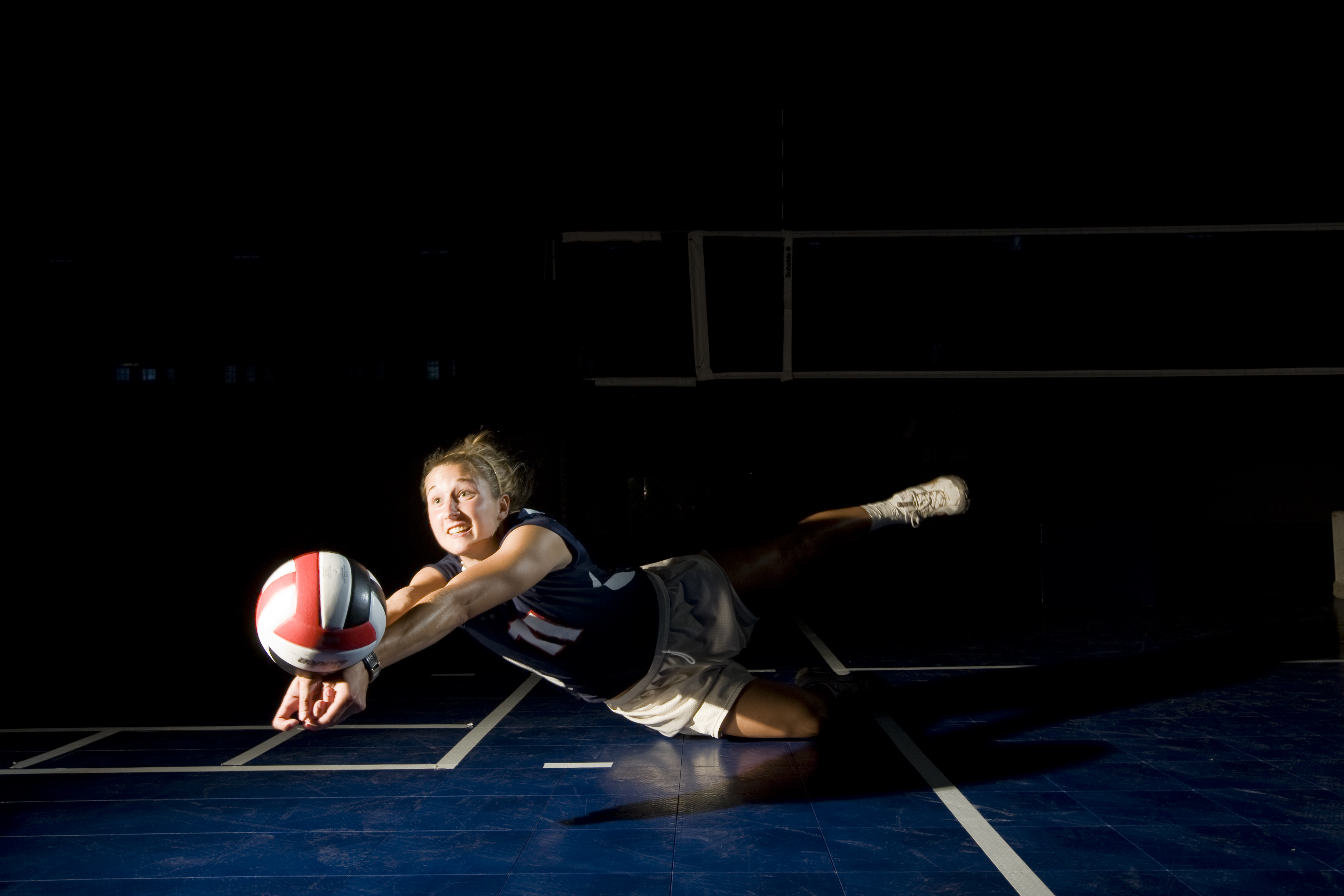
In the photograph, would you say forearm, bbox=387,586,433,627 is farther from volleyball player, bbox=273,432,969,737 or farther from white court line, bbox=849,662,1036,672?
white court line, bbox=849,662,1036,672

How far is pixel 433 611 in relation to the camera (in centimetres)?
294

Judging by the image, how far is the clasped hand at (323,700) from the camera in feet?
8.51

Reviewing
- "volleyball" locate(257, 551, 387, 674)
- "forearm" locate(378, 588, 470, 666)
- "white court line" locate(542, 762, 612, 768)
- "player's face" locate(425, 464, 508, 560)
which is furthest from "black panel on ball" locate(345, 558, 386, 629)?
"white court line" locate(542, 762, 612, 768)

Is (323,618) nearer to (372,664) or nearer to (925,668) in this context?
(372,664)

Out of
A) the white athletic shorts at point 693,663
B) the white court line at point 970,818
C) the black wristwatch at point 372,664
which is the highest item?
the black wristwatch at point 372,664

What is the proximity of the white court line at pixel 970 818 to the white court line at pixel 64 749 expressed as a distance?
4.54 meters

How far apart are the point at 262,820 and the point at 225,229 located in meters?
7.30

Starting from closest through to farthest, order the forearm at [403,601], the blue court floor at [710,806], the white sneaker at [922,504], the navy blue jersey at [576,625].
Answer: the blue court floor at [710,806]
the forearm at [403,601]
the navy blue jersey at [576,625]
the white sneaker at [922,504]

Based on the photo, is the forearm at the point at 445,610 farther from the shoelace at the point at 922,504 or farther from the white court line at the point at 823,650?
the shoelace at the point at 922,504

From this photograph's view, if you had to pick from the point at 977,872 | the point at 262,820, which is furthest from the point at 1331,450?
the point at 262,820

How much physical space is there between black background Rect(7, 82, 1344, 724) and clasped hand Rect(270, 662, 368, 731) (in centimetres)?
513

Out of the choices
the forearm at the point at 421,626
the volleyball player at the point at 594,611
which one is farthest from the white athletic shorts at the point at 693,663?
the forearm at the point at 421,626

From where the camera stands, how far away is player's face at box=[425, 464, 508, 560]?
3639 mm

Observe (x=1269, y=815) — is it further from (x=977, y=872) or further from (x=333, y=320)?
(x=333, y=320)
